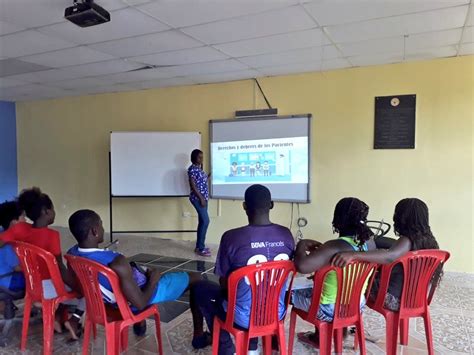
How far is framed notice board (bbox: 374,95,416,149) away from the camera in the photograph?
4.22m

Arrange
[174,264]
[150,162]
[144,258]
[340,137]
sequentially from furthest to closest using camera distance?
[150,162]
[144,258]
[340,137]
[174,264]

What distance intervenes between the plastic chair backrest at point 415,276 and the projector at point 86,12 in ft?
7.88

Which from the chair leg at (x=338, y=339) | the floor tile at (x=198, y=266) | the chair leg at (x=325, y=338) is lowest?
the floor tile at (x=198, y=266)

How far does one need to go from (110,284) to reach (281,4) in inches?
86.1

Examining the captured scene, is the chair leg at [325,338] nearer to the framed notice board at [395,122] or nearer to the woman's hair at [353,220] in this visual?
the woman's hair at [353,220]

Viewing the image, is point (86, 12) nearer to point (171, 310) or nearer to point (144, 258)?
point (171, 310)

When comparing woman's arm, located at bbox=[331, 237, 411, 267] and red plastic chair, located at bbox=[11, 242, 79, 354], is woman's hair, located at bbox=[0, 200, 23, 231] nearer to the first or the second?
red plastic chair, located at bbox=[11, 242, 79, 354]

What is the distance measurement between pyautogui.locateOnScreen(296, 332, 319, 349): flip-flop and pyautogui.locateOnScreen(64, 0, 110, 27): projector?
8.47ft

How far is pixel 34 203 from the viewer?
2.62 m

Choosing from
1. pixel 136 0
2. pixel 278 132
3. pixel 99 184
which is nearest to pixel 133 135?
pixel 99 184

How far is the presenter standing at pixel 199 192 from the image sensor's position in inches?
194

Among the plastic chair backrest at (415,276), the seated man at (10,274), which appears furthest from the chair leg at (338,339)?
the seated man at (10,274)

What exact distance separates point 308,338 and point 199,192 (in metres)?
2.73

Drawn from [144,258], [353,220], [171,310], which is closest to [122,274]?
[353,220]
